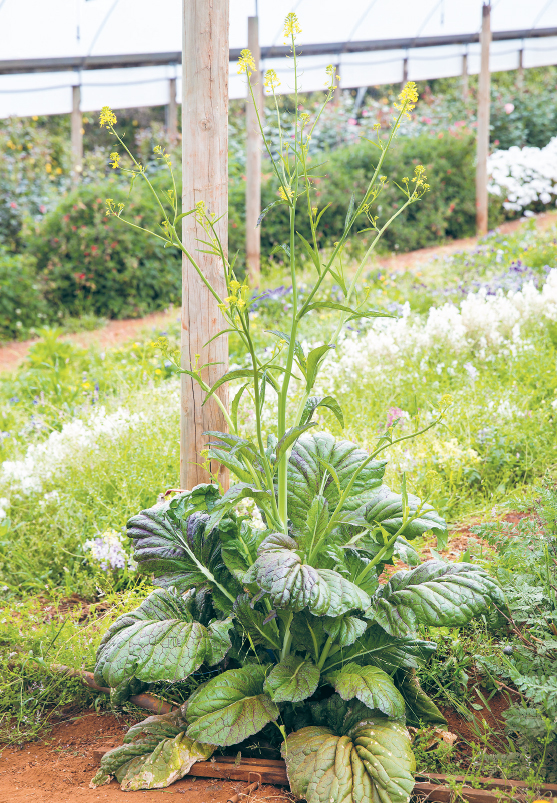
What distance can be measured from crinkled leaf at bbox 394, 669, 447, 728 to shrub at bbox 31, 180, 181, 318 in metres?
6.91

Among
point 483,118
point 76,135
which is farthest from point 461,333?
point 76,135

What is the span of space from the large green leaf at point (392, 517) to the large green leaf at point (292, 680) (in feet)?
1.34

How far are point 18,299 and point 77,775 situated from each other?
23.3 ft

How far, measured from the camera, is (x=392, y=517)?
76.8 inches

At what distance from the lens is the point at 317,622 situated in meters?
1.84

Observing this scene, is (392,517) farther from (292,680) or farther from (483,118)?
(483,118)

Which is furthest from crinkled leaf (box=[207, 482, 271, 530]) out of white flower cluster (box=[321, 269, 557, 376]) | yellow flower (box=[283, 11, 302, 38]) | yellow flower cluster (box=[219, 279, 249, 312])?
white flower cluster (box=[321, 269, 557, 376])

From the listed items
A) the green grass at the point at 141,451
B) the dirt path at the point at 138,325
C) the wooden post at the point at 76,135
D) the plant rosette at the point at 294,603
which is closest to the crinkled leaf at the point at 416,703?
the plant rosette at the point at 294,603

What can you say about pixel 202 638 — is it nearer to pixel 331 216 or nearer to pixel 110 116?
pixel 110 116

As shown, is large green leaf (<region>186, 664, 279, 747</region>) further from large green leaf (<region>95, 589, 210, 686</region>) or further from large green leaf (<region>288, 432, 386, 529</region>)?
large green leaf (<region>288, 432, 386, 529</region>)

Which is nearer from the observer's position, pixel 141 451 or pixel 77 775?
pixel 77 775

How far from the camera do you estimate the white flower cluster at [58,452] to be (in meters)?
3.54

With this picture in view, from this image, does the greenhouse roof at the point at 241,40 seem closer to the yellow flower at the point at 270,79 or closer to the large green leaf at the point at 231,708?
the yellow flower at the point at 270,79

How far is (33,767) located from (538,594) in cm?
150
